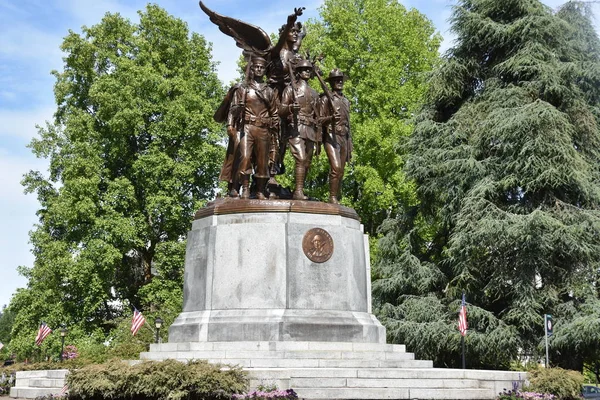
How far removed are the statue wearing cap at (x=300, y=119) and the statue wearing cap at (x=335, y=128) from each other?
0.26 m

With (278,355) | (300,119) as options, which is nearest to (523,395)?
(278,355)

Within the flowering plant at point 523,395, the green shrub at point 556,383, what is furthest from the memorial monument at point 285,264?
the green shrub at point 556,383

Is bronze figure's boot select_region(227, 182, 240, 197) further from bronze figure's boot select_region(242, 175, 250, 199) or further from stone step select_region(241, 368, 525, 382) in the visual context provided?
stone step select_region(241, 368, 525, 382)

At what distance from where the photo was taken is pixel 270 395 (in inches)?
438

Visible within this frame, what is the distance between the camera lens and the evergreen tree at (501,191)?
76.3 ft

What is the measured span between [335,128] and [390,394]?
6012 mm

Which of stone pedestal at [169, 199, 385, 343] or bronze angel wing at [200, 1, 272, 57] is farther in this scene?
bronze angel wing at [200, 1, 272, 57]

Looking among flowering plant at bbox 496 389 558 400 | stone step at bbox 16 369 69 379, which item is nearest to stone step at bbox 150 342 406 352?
stone step at bbox 16 369 69 379

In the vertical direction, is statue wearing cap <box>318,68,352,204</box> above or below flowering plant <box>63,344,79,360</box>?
above

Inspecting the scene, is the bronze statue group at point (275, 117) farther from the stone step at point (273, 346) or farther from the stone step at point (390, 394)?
the stone step at point (390, 394)

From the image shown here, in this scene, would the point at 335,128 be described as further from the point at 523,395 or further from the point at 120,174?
the point at 120,174

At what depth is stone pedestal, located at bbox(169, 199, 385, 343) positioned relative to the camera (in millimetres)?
14211

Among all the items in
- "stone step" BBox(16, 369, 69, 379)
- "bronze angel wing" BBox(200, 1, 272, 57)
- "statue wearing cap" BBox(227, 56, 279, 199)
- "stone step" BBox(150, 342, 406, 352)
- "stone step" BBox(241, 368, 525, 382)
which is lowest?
"stone step" BBox(16, 369, 69, 379)

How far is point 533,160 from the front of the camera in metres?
24.0
